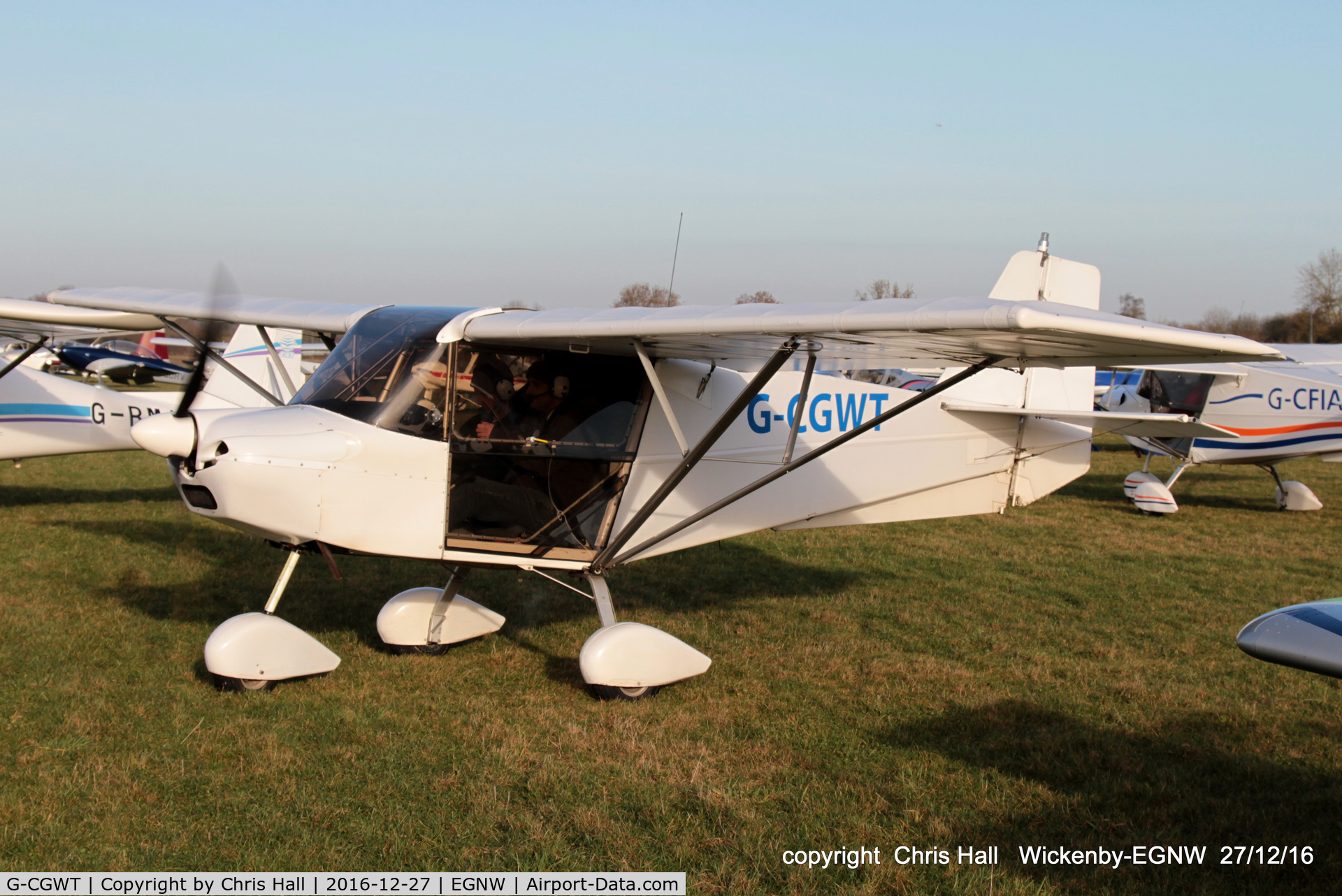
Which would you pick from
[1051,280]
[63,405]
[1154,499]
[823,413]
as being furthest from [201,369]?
[1154,499]

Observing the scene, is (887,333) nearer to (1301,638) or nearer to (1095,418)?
(1301,638)

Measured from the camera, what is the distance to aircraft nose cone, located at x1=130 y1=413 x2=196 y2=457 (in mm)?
4660

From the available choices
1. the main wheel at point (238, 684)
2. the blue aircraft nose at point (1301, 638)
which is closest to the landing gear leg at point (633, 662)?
the main wheel at point (238, 684)

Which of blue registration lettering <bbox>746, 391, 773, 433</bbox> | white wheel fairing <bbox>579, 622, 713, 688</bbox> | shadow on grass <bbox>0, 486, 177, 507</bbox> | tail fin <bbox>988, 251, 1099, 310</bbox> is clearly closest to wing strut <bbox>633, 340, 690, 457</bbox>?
white wheel fairing <bbox>579, 622, 713, 688</bbox>

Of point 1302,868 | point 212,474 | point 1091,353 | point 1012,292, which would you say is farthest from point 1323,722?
point 212,474

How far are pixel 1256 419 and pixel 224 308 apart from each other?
14.1 metres

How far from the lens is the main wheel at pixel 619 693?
5309 mm

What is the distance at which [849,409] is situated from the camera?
6.89 meters

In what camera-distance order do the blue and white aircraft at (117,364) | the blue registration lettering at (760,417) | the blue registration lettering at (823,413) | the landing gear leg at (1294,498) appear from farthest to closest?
the blue and white aircraft at (117,364), the landing gear leg at (1294,498), the blue registration lettering at (823,413), the blue registration lettering at (760,417)

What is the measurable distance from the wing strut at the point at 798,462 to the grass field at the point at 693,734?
0.92 metres

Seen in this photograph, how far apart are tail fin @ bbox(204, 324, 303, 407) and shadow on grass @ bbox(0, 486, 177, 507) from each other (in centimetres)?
173

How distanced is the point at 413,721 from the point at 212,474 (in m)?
1.67

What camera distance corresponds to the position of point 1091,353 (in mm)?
4312

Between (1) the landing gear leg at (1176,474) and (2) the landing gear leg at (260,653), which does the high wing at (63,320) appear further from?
(1) the landing gear leg at (1176,474)
